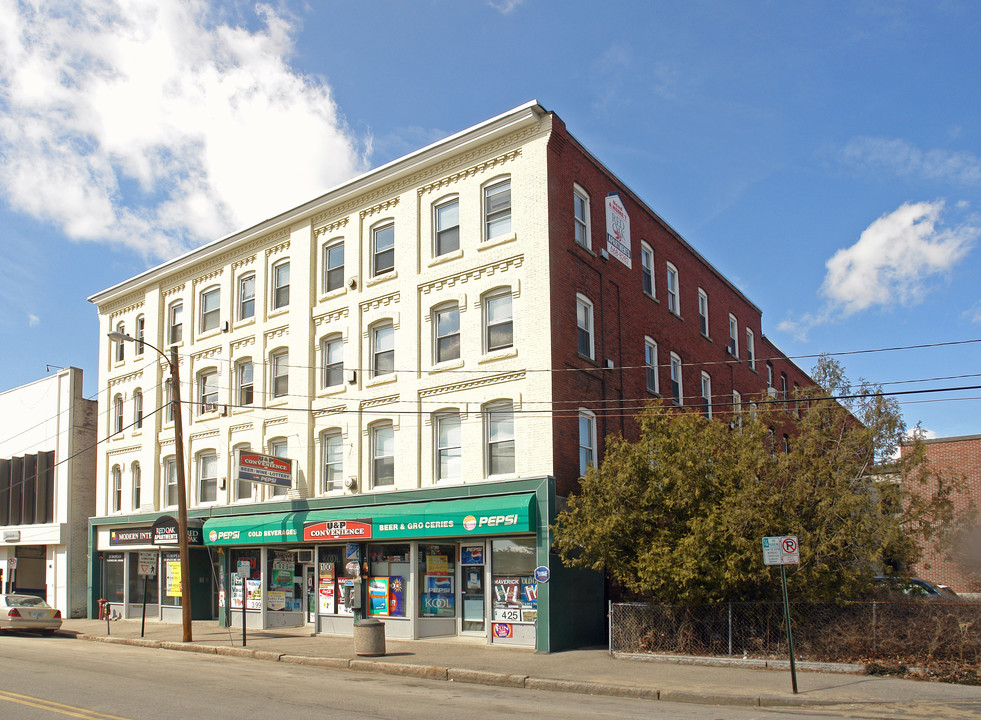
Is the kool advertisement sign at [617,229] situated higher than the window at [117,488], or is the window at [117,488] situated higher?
the kool advertisement sign at [617,229]

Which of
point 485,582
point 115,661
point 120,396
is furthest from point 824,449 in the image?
point 120,396

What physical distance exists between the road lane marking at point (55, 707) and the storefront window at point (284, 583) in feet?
43.9

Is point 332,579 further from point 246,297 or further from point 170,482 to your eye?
point 246,297

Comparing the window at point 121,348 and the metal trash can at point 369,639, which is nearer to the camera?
the metal trash can at point 369,639

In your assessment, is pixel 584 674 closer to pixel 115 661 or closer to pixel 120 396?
pixel 115 661

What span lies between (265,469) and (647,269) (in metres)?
13.5

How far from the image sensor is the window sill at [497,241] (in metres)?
22.7

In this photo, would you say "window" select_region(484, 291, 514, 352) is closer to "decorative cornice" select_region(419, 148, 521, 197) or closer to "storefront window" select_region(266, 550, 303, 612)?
"decorative cornice" select_region(419, 148, 521, 197)

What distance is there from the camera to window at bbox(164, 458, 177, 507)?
32.4 meters

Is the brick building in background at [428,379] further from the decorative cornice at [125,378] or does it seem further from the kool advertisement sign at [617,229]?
the decorative cornice at [125,378]

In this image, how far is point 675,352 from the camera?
29.8 m

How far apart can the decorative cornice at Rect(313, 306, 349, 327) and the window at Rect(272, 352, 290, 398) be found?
1.79 meters

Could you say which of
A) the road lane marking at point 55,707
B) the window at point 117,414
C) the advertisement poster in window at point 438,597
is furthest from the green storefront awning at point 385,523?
the road lane marking at point 55,707

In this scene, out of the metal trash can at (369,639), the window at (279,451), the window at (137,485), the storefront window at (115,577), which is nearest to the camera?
the metal trash can at (369,639)
